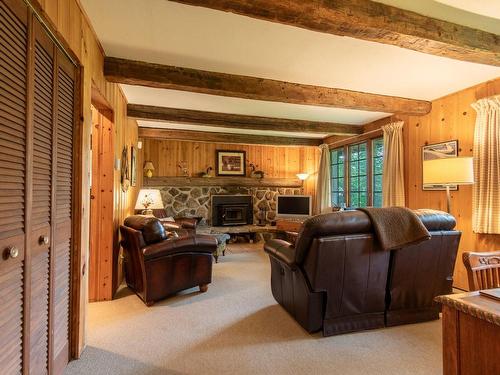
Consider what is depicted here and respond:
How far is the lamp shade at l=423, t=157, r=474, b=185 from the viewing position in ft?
8.66

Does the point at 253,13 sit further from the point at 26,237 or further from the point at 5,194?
the point at 26,237

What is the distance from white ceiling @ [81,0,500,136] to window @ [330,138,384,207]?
5.00 ft

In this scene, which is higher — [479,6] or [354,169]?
[479,6]

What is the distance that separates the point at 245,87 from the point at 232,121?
165 centimetres

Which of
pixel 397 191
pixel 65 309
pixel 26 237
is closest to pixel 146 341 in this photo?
pixel 65 309

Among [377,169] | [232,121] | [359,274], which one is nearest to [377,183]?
[377,169]

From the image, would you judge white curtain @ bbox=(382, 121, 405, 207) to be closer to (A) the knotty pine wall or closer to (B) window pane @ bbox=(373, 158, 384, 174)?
(B) window pane @ bbox=(373, 158, 384, 174)

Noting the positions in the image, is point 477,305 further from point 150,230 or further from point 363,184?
point 363,184

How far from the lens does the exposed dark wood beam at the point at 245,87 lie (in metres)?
2.60

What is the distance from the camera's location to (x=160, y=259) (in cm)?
280

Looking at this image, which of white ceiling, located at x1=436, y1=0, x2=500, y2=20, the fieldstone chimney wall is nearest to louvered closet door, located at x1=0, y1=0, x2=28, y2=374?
white ceiling, located at x1=436, y1=0, x2=500, y2=20

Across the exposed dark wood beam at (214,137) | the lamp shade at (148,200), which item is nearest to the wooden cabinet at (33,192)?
the lamp shade at (148,200)

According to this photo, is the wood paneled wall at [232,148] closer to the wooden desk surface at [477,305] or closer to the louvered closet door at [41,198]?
the louvered closet door at [41,198]

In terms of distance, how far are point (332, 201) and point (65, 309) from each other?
547 cm
